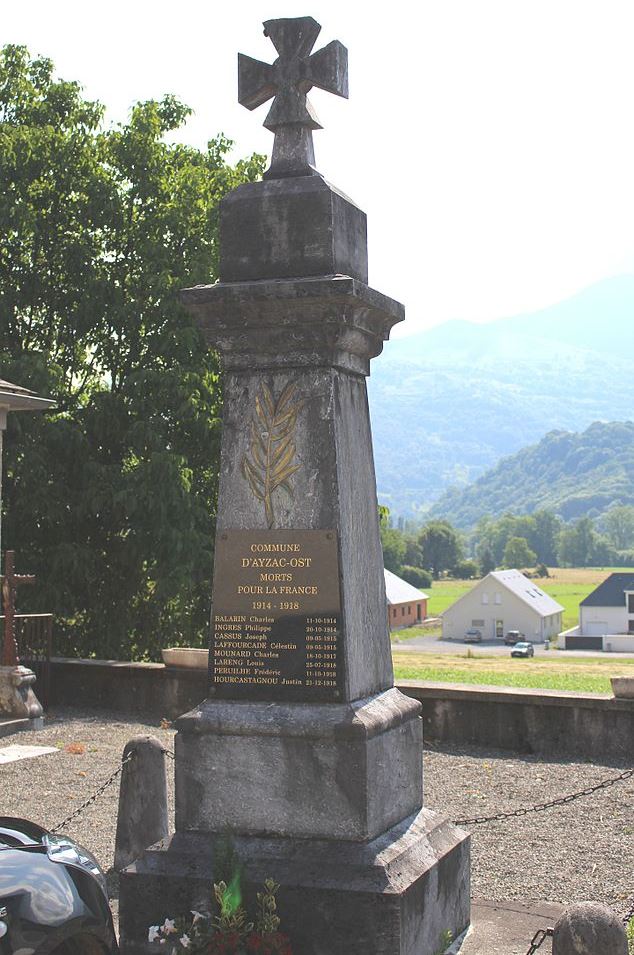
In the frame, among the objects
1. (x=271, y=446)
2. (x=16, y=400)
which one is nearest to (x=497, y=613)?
(x=16, y=400)

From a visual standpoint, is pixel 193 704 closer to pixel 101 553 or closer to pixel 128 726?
pixel 128 726

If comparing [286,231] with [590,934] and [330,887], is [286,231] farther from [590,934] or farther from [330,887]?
[590,934]

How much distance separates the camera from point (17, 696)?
13703 mm

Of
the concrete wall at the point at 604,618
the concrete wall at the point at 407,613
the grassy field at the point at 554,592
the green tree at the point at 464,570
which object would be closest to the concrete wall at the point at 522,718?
the concrete wall at the point at 604,618

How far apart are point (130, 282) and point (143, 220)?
117 centimetres

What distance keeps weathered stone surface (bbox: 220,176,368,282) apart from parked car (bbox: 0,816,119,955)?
9.66ft

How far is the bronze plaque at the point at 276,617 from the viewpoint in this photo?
571 centimetres

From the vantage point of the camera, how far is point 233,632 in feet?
19.3

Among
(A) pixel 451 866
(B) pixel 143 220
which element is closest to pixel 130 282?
(B) pixel 143 220

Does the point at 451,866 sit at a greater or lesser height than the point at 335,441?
lesser

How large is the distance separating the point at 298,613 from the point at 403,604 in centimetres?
11780

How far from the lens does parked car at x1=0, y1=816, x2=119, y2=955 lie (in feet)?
15.1

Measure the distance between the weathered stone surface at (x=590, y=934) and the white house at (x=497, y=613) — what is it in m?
113

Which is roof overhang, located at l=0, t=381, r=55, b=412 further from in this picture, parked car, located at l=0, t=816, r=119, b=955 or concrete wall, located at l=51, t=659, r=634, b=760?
parked car, located at l=0, t=816, r=119, b=955
